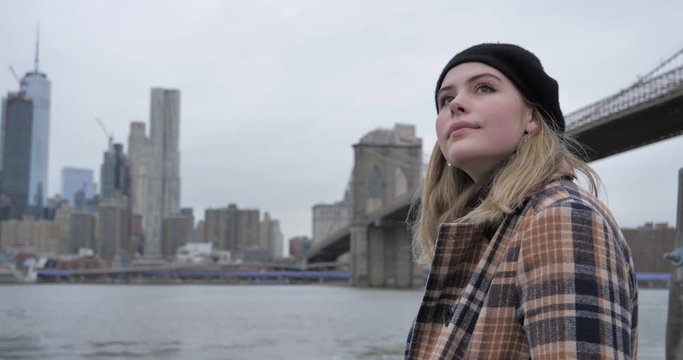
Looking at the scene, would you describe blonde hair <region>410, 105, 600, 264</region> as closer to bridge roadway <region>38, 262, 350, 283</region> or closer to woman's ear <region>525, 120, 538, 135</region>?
woman's ear <region>525, 120, 538, 135</region>

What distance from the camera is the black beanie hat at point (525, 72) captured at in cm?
134

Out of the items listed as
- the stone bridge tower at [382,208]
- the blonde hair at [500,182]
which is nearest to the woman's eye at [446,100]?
the blonde hair at [500,182]

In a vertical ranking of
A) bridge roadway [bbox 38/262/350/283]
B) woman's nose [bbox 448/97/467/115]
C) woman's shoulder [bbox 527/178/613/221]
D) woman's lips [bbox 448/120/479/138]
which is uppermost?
woman's nose [bbox 448/97/467/115]

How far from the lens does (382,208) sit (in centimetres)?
6178

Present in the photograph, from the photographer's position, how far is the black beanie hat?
134 centimetres

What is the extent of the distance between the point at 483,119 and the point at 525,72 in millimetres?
111

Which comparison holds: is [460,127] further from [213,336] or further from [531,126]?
[213,336]

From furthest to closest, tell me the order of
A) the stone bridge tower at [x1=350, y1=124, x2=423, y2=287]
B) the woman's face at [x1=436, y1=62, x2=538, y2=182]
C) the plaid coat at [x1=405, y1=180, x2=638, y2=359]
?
the stone bridge tower at [x1=350, y1=124, x2=423, y2=287] < the woman's face at [x1=436, y1=62, x2=538, y2=182] < the plaid coat at [x1=405, y1=180, x2=638, y2=359]

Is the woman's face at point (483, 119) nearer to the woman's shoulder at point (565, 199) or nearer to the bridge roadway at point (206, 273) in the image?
the woman's shoulder at point (565, 199)

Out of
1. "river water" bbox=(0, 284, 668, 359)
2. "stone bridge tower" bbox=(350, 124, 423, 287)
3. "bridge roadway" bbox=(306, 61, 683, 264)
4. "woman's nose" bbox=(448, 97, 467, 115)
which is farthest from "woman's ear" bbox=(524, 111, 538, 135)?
"stone bridge tower" bbox=(350, 124, 423, 287)

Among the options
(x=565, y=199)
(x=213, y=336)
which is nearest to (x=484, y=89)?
(x=565, y=199)

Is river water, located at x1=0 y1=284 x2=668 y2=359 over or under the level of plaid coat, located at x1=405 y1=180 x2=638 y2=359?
under

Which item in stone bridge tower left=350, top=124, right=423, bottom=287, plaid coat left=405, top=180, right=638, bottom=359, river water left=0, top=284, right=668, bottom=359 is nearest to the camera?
plaid coat left=405, top=180, right=638, bottom=359

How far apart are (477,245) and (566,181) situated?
0.17 metres
